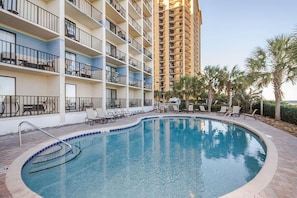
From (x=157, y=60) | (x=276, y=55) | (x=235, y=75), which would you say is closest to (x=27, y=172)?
(x=276, y=55)

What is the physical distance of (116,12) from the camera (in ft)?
55.0

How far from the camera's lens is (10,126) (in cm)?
819

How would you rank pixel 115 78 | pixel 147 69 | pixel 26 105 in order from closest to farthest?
pixel 26 105 → pixel 115 78 → pixel 147 69

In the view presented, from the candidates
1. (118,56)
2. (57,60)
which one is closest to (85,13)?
(57,60)

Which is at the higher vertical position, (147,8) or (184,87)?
(147,8)

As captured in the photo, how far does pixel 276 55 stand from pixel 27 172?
16.6 meters

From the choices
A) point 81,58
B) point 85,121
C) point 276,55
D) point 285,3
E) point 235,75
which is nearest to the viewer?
point 85,121

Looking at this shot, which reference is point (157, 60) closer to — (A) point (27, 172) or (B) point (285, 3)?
(B) point (285, 3)

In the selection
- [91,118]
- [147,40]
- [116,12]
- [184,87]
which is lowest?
[91,118]

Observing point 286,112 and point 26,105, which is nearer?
point 26,105

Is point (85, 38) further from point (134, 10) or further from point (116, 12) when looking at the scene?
point (134, 10)

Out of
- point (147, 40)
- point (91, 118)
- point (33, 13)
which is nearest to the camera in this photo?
point (33, 13)

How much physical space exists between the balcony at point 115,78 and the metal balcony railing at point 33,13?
6.43 meters

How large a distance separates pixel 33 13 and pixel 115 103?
10118mm
